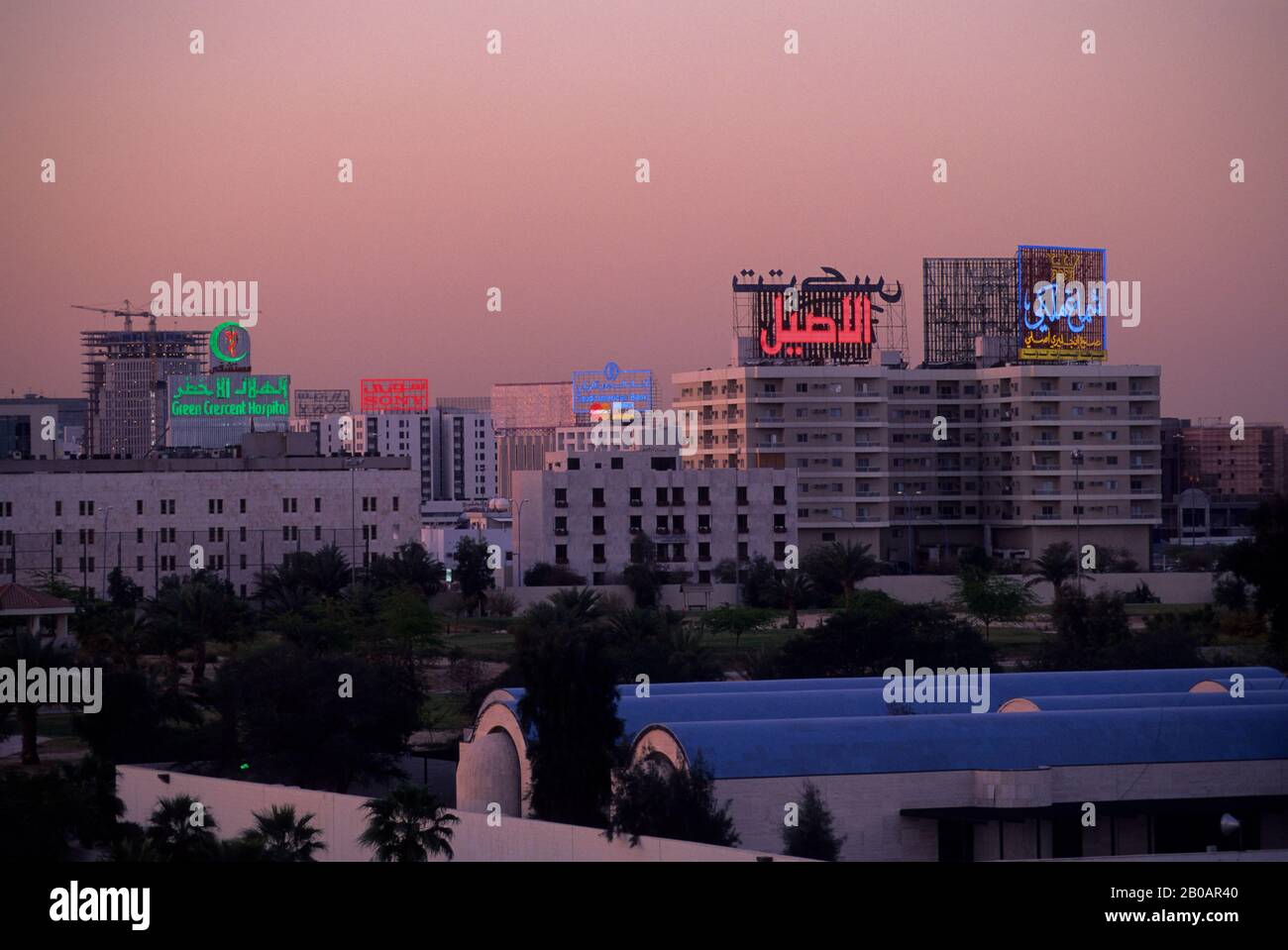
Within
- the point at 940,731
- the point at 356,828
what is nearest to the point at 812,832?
the point at 940,731

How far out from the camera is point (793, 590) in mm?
97000

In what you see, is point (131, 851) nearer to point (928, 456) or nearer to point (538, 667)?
point (538, 667)

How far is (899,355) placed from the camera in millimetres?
143875

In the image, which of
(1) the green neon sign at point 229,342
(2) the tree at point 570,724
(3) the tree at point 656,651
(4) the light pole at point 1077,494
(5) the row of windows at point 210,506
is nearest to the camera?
(2) the tree at point 570,724

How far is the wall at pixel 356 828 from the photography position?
29.8 metres

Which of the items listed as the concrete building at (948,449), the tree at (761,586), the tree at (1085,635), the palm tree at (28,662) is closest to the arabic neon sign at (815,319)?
the concrete building at (948,449)

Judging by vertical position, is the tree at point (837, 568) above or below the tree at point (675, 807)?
above

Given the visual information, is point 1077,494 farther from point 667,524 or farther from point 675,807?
point 675,807

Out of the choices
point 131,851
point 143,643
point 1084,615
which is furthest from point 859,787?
point 1084,615

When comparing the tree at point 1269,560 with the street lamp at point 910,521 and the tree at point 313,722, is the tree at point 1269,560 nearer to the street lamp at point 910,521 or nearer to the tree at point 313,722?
the tree at point 313,722

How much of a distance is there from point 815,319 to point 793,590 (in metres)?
43.1

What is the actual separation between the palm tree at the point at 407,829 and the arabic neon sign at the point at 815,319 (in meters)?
106

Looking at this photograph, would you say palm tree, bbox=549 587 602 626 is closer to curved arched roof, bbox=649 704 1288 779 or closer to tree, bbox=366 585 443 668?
tree, bbox=366 585 443 668
